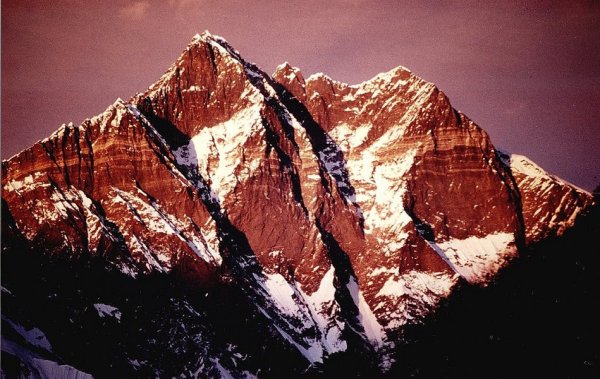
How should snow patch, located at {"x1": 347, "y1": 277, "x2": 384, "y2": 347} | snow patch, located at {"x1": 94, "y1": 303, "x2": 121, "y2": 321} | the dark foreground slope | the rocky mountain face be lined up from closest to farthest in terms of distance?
the dark foreground slope
the rocky mountain face
snow patch, located at {"x1": 94, "y1": 303, "x2": 121, "y2": 321}
snow patch, located at {"x1": 347, "y1": 277, "x2": 384, "y2": 347}

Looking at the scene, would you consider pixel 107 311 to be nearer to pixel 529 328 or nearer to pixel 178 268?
pixel 178 268

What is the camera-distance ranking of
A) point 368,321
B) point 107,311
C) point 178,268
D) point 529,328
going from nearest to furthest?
point 529,328, point 107,311, point 178,268, point 368,321

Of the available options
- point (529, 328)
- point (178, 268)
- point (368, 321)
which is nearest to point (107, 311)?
point (178, 268)

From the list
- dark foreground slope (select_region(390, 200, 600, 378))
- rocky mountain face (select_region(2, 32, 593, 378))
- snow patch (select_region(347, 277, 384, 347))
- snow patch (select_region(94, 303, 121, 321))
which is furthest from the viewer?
snow patch (select_region(347, 277, 384, 347))

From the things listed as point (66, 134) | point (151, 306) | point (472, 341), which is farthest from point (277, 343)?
point (66, 134)

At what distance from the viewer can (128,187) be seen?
598ft

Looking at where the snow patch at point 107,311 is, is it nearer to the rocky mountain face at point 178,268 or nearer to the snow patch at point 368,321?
the rocky mountain face at point 178,268

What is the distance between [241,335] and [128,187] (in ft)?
172

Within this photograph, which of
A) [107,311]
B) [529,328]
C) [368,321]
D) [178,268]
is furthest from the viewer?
[368,321]

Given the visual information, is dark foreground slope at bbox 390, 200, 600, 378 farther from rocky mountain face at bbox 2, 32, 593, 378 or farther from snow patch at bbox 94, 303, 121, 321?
snow patch at bbox 94, 303, 121, 321

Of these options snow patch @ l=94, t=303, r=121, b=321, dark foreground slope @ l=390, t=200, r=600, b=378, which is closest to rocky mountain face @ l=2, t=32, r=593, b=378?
snow patch @ l=94, t=303, r=121, b=321

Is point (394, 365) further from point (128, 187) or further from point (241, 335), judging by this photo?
point (128, 187)

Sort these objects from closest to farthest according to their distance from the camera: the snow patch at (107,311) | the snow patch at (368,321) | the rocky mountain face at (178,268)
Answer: the rocky mountain face at (178,268), the snow patch at (107,311), the snow patch at (368,321)

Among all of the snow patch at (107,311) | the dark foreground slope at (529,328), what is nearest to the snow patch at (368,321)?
the dark foreground slope at (529,328)
